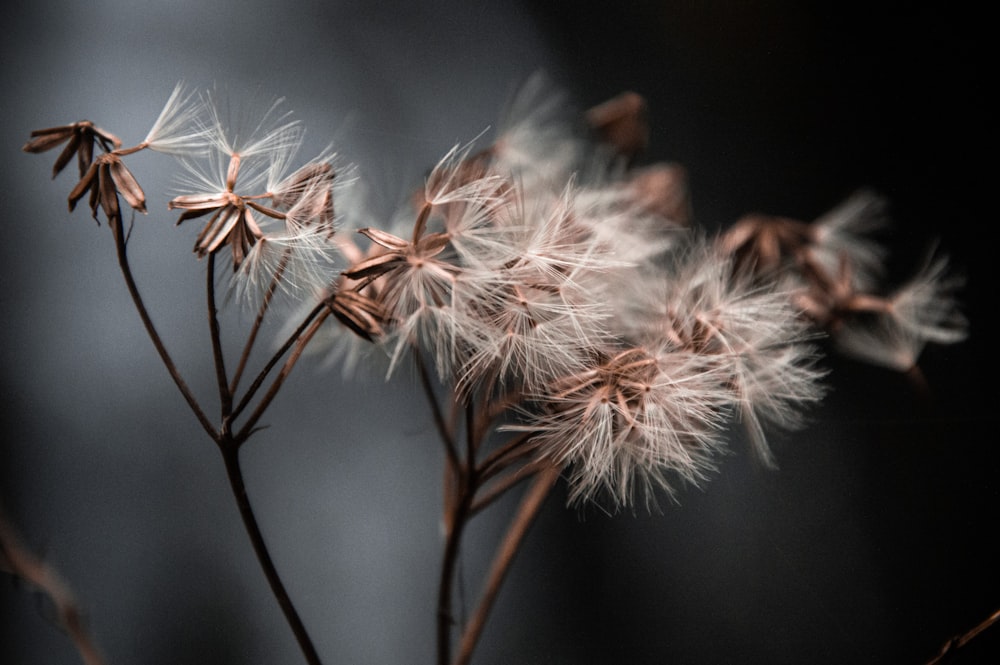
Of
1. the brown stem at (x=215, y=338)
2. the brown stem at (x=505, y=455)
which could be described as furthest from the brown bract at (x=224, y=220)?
the brown stem at (x=505, y=455)

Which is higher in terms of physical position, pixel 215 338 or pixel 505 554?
pixel 215 338

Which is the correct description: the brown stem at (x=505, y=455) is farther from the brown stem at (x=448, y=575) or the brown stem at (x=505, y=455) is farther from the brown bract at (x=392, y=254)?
the brown bract at (x=392, y=254)

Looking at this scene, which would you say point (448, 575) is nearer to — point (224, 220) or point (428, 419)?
point (428, 419)

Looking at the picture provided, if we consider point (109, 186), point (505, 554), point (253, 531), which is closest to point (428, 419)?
point (505, 554)

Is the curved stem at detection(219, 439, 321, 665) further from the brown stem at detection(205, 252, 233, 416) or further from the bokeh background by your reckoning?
the bokeh background

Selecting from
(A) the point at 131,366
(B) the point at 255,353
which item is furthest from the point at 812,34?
(A) the point at 131,366

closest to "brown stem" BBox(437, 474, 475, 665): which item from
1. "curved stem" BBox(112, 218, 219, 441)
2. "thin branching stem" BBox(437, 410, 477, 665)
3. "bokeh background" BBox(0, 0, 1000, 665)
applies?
"thin branching stem" BBox(437, 410, 477, 665)
